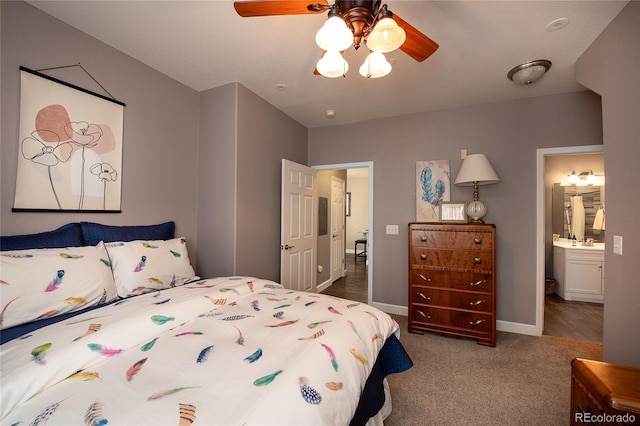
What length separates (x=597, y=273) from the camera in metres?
3.65

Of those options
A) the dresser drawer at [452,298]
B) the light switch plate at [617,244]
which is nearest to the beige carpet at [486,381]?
the dresser drawer at [452,298]

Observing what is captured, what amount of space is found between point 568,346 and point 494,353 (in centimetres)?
80

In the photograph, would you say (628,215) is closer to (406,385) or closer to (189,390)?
(406,385)

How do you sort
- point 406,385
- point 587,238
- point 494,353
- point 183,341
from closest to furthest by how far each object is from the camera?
point 183,341 → point 406,385 → point 494,353 → point 587,238

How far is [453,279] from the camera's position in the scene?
2691mm

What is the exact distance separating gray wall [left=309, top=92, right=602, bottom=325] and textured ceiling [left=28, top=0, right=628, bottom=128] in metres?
0.22

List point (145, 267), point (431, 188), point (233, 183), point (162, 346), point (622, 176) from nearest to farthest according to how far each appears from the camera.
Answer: point (162, 346)
point (622, 176)
point (145, 267)
point (233, 183)
point (431, 188)

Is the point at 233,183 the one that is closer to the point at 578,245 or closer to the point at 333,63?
the point at 333,63

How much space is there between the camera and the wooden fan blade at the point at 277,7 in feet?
3.94

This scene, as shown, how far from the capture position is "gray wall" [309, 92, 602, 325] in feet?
9.06

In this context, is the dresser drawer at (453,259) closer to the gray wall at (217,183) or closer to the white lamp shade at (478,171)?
the white lamp shade at (478,171)

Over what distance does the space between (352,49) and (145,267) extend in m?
2.21

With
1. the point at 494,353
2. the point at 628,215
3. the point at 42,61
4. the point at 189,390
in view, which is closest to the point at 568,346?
the point at 494,353

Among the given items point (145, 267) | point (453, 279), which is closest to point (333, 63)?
point (145, 267)
